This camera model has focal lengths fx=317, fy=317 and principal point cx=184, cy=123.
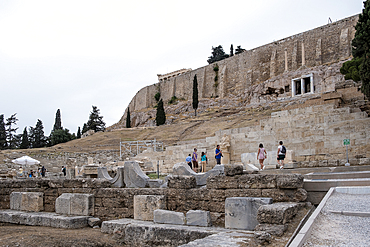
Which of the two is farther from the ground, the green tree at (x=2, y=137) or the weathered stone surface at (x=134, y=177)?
the green tree at (x=2, y=137)

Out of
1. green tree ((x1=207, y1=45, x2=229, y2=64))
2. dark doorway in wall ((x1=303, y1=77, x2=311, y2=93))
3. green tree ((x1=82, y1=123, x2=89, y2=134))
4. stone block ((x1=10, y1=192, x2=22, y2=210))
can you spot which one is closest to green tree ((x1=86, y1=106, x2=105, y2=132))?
green tree ((x1=82, y1=123, x2=89, y2=134))

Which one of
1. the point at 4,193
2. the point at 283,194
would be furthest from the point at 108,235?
the point at 4,193

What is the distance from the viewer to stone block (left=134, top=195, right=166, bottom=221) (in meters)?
7.11

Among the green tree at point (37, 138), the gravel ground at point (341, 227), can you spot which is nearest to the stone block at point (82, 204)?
the gravel ground at point (341, 227)

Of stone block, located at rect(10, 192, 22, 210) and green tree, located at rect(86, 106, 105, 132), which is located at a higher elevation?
green tree, located at rect(86, 106, 105, 132)

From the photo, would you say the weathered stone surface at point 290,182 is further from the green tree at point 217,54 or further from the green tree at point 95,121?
the green tree at point 217,54

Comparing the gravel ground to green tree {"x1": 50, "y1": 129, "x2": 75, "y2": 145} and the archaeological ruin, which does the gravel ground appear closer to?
the archaeological ruin

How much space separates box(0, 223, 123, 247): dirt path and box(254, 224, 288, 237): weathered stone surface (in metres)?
3.32

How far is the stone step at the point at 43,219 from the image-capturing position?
26.0ft

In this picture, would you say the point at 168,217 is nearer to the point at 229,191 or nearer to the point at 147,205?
the point at 147,205

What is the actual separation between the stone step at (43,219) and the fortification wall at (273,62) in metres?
34.2

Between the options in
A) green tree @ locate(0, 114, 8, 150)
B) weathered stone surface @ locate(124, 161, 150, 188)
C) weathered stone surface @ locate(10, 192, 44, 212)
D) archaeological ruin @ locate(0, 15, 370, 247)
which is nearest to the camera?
archaeological ruin @ locate(0, 15, 370, 247)

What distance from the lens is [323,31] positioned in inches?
1950

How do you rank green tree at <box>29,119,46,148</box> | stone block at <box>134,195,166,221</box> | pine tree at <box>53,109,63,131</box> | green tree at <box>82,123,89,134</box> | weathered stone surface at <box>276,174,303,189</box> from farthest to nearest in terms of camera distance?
green tree at <box>82,123,89,134</box> < pine tree at <box>53,109,63,131</box> < green tree at <box>29,119,46,148</box> < stone block at <box>134,195,166,221</box> < weathered stone surface at <box>276,174,303,189</box>
